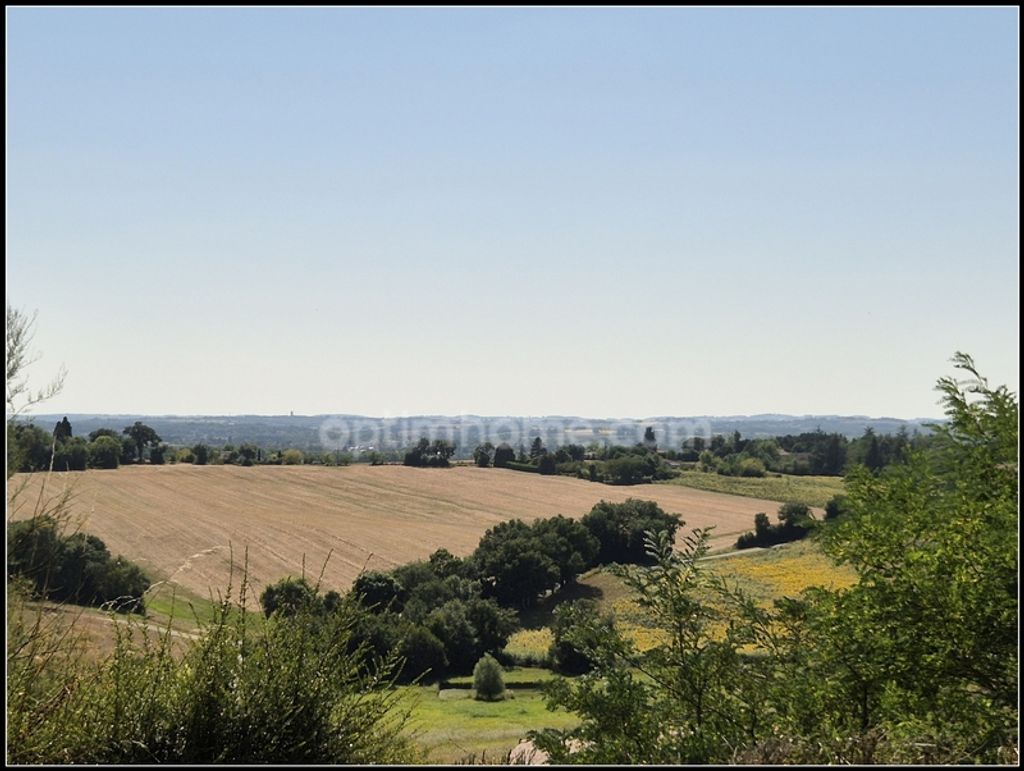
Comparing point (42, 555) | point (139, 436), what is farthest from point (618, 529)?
point (42, 555)

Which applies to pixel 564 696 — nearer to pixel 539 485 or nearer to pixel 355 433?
pixel 539 485

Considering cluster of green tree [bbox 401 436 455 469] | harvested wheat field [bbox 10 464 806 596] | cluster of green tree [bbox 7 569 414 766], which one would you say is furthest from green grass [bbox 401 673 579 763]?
cluster of green tree [bbox 401 436 455 469]

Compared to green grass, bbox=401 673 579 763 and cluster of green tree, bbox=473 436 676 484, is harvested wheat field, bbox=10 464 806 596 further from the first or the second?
green grass, bbox=401 673 579 763

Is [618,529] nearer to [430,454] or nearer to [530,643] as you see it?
[530,643]

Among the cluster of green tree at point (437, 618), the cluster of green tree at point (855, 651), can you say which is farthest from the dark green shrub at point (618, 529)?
the cluster of green tree at point (855, 651)

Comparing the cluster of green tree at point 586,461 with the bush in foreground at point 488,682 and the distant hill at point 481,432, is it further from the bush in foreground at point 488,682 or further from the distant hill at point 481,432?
the bush in foreground at point 488,682

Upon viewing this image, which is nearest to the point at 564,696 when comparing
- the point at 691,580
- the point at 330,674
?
the point at 691,580
